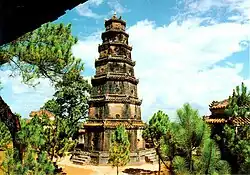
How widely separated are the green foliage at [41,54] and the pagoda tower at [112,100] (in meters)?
16.8

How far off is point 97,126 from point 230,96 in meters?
15.4

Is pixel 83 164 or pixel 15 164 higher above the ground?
pixel 15 164

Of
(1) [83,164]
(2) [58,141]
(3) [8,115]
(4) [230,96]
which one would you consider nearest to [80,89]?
(1) [83,164]

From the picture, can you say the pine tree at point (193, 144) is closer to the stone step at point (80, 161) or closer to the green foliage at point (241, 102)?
the green foliage at point (241, 102)

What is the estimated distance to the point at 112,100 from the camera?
86.3 ft

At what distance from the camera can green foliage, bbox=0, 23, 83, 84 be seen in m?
8.88

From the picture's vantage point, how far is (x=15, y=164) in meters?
8.30

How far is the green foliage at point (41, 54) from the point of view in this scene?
888cm

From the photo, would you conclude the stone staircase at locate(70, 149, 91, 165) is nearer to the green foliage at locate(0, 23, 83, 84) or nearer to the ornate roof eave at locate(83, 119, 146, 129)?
the ornate roof eave at locate(83, 119, 146, 129)

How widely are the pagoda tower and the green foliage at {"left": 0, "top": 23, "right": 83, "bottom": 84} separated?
16.8 meters

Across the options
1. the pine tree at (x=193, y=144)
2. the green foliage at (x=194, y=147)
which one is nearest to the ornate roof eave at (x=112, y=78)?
the green foliage at (x=194, y=147)

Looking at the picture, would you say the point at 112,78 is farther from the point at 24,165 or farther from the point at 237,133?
the point at 24,165

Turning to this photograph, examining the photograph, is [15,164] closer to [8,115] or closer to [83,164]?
[8,115]

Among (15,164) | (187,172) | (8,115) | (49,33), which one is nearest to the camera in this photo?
(8,115)
